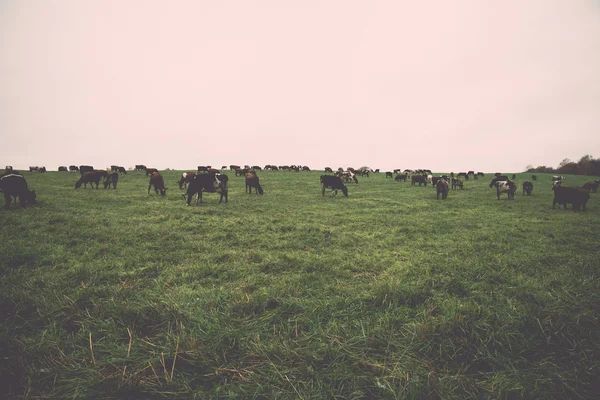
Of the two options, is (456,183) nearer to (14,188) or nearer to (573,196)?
(573,196)

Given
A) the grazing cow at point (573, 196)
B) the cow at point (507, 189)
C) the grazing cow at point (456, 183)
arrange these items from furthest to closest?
1. the grazing cow at point (456, 183)
2. the cow at point (507, 189)
3. the grazing cow at point (573, 196)

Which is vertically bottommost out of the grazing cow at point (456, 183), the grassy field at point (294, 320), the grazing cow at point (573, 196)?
the grassy field at point (294, 320)

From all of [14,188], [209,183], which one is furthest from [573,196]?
[14,188]

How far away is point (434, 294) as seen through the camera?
365cm

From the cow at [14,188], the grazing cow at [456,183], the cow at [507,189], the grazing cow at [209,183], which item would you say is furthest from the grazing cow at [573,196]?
the cow at [14,188]

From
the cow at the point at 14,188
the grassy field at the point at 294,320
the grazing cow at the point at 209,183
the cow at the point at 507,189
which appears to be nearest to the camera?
the grassy field at the point at 294,320

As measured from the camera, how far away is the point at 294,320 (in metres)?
2.98

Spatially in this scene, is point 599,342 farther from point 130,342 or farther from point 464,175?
point 464,175

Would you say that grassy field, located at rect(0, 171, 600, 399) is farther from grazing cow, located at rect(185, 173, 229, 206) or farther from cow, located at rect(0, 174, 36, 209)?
cow, located at rect(0, 174, 36, 209)

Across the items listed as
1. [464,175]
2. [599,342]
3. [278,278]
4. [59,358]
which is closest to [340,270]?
[278,278]

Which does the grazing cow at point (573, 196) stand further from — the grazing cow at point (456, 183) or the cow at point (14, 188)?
the cow at point (14, 188)

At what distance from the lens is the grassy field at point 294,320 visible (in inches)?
80.7

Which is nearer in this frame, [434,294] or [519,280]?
[434,294]

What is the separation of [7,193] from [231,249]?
42.2 ft
